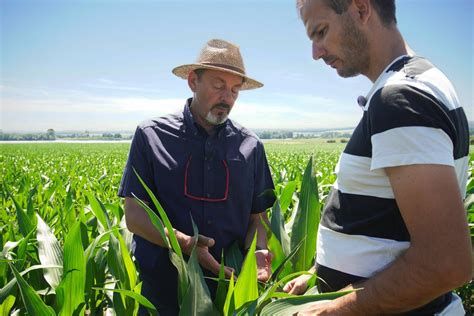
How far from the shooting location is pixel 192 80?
2.21 metres

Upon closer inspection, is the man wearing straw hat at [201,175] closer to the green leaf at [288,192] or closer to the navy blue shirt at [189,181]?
the navy blue shirt at [189,181]

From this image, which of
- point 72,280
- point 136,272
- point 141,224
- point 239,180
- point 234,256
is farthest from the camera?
point 239,180

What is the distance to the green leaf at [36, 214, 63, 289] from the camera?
174 cm

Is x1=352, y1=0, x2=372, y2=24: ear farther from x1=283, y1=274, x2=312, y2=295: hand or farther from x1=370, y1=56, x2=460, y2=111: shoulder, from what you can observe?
x1=283, y1=274, x2=312, y2=295: hand

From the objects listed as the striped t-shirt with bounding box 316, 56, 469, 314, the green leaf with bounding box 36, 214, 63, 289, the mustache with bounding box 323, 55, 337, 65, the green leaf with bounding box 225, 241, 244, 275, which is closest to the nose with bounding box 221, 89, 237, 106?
the green leaf with bounding box 225, 241, 244, 275

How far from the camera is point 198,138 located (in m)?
2.03

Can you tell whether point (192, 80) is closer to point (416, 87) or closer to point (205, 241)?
point (205, 241)

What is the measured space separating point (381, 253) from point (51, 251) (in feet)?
4.97

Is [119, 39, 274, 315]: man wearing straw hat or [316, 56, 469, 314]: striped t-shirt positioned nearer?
[316, 56, 469, 314]: striped t-shirt

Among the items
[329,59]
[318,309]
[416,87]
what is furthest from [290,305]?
[329,59]

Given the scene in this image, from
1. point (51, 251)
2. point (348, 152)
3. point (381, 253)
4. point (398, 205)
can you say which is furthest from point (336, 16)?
point (51, 251)

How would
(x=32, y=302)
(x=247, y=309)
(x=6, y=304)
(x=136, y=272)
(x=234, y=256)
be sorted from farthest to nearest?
(x=234, y=256) < (x=136, y=272) < (x=6, y=304) < (x=32, y=302) < (x=247, y=309)

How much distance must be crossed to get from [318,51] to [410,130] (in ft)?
1.59

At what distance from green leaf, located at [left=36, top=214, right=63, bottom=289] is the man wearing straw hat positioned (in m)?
0.37
